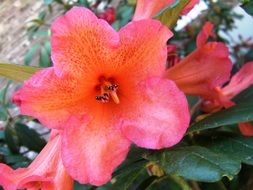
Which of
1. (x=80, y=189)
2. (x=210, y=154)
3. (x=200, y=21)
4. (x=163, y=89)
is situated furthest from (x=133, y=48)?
(x=200, y=21)

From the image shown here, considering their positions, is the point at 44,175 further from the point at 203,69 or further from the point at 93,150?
the point at 203,69

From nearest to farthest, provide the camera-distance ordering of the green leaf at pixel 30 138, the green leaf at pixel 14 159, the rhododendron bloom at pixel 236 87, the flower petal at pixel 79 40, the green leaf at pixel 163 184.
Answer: the flower petal at pixel 79 40
the green leaf at pixel 163 184
the rhododendron bloom at pixel 236 87
the green leaf at pixel 14 159
the green leaf at pixel 30 138

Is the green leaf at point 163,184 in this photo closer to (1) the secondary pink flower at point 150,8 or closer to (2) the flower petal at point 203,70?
(2) the flower petal at point 203,70

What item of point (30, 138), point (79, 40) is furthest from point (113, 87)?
point (30, 138)

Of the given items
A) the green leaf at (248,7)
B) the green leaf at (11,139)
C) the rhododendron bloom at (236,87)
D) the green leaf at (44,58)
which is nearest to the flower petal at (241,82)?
the rhododendron bloom at (236,87)

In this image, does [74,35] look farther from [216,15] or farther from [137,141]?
[216,15]

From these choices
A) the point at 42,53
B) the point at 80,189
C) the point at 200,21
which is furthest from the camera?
the point at 200,21
